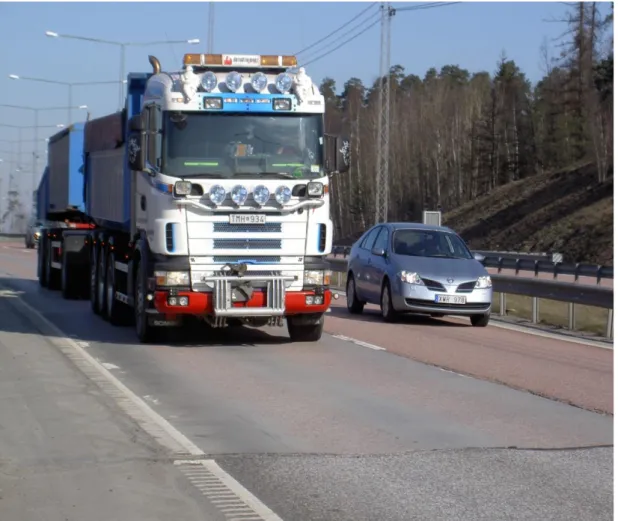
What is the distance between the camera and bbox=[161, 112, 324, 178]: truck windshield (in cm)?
1514

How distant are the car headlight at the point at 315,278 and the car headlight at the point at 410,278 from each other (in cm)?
384

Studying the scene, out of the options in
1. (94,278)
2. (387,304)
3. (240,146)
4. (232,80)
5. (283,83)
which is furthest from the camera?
(94,278)

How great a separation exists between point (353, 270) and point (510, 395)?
10.3 metres

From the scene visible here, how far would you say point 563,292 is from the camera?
2009 centimetres

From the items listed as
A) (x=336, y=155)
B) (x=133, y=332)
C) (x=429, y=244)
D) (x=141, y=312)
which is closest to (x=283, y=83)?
(x=336, y=155)

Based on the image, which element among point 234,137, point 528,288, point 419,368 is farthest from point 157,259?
point 528,288

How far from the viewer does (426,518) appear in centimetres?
705

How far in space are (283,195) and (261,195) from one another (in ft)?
0.93

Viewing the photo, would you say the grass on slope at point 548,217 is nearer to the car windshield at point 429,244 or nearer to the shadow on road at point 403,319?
the shadow on road at point 403,319

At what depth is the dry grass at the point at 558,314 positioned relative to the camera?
21.9 meters

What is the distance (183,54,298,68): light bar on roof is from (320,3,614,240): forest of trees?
73.0m

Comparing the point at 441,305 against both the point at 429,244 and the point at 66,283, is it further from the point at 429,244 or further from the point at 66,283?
the point at 66,283

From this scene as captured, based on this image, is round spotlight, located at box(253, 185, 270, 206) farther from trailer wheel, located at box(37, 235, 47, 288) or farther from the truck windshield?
trailer wheel, located at box(37, 235, 47, 288)

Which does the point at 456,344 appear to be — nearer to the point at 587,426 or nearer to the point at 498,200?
the point at 587,426
